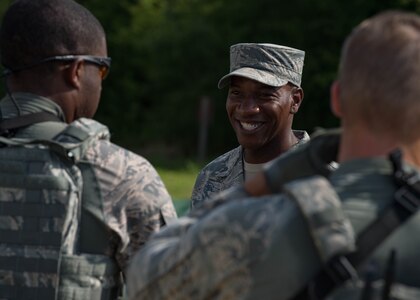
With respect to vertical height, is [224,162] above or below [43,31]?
below

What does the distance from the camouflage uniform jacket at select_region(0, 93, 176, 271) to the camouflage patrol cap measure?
2.08 m

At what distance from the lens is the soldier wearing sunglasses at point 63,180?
3449 mm

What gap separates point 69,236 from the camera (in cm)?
345

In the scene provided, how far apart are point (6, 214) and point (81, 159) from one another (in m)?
0.31

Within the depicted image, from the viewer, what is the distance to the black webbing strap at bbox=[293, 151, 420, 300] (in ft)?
8.32

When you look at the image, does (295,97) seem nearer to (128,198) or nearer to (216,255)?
(128,198)

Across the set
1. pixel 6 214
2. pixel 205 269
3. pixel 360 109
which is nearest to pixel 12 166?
pixel 6 214

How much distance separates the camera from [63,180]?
3.44 metres

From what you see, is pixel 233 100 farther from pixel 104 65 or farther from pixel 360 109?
pixel 360 109

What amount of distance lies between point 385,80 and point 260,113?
9.51 ft

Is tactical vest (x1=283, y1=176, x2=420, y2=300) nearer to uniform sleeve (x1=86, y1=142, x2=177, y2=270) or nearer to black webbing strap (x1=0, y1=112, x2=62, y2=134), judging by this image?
uniform sleeve (x1=86, y1=142, x2=177, y2=270)

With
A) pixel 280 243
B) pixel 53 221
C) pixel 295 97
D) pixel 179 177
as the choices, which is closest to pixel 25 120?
pixel 53 221

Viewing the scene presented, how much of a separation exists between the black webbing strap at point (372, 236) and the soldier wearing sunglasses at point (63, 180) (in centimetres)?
101

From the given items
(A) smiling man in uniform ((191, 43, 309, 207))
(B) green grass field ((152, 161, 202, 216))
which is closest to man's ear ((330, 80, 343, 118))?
(A) smiling man in uniform ((191, 43, 309, 207))
